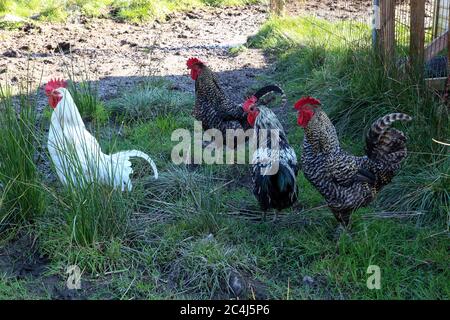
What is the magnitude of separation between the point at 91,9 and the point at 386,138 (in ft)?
28.6

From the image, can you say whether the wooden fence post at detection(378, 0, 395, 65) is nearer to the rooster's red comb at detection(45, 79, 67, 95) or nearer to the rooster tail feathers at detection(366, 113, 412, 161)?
the rooster tail feathers at detection(366, 113, 412, 161)

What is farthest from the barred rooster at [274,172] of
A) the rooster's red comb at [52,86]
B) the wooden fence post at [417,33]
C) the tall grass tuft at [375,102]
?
the rooster's red comb at [52,86]

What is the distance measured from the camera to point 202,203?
187 inches

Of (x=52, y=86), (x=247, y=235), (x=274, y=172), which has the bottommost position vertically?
(x=247, y=235)

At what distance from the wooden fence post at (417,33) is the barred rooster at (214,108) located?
1.84m

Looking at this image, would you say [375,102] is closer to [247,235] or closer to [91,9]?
[247,235]

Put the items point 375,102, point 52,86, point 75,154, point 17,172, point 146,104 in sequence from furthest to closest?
point 146,104
point 375,102
point 52,86
point 17,172
point 75,154

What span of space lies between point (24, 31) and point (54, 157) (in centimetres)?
653

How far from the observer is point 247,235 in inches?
181

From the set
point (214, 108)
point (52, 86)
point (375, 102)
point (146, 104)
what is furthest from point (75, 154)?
point (375, 102)

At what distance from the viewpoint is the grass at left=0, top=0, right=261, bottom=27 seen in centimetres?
1116
